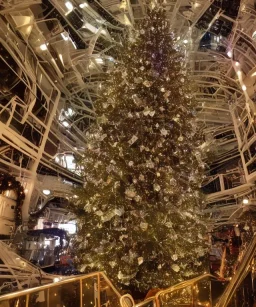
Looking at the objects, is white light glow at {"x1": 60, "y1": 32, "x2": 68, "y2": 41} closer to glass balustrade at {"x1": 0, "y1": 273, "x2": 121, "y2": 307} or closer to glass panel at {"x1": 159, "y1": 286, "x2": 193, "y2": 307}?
glass balustrade at {"x1": 0, "y1": 273, "x2": 121, "y2": 307}

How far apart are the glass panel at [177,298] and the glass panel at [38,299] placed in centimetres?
143

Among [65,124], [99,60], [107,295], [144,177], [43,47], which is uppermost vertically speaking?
[99,60]

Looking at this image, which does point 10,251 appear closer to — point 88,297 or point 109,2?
point 88,297

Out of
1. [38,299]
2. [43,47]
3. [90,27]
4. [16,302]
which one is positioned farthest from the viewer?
[90,27]

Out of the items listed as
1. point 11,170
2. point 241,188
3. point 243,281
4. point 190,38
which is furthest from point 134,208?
point 190,38

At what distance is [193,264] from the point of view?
623 cm

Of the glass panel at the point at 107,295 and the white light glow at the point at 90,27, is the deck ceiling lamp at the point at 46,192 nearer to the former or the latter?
the white light glow at the point at 90,27

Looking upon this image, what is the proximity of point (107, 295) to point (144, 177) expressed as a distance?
90.2 inches

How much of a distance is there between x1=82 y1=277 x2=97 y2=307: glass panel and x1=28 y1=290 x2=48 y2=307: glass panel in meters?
0.93

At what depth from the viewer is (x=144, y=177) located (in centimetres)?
596

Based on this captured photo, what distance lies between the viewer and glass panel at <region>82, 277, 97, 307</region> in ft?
14.1

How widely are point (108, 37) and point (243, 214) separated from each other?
30.9ft

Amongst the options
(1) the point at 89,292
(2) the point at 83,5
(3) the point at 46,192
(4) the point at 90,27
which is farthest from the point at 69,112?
(1) the point at 89,292

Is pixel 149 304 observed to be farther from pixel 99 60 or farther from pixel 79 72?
pixel 99 60
